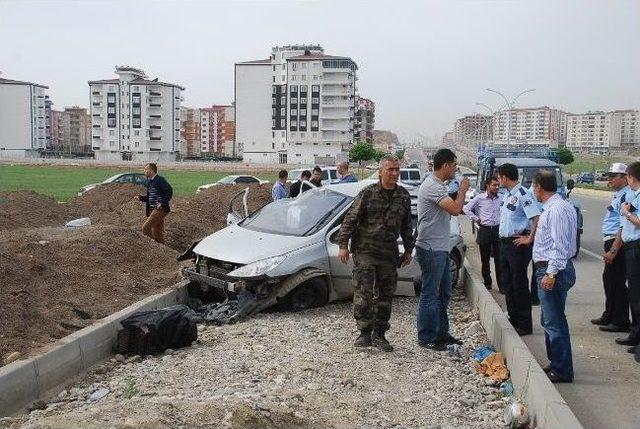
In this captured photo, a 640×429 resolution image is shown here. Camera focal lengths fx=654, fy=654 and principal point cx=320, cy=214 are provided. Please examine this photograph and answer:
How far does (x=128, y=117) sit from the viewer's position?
12588cm

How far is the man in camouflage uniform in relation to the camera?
6227 millimetres

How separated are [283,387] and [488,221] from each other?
5.69 meters

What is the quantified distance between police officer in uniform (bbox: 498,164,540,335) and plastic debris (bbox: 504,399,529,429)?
2783 mm

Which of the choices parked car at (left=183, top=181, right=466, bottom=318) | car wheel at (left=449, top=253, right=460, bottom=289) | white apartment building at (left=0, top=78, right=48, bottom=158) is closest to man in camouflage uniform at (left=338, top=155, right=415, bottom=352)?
parked car at (left=183, top=181, right=466, bottom=318)

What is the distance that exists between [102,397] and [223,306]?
282 cm

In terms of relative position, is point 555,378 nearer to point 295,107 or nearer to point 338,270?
point 338,270

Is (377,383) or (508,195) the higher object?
(508,195)

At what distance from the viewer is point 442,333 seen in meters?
6.66

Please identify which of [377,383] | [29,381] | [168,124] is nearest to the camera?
[29,381]

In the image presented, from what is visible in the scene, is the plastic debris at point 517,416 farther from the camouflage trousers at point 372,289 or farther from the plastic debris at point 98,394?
the plastic debris at point 98,394

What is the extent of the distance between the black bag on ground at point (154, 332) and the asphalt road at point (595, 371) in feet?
11.7

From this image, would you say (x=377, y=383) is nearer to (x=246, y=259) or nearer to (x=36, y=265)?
(x=246, y=259)

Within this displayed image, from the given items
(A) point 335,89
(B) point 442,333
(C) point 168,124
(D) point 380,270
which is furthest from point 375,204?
(C) point 168,124

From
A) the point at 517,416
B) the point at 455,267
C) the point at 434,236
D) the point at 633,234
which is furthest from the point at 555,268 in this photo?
the point at 455,267
